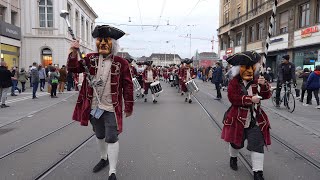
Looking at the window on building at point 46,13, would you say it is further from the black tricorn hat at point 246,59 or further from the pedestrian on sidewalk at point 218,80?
the black tricorn hat at point 246,59

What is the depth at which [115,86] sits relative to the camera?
4344mm

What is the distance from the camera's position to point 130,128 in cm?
794

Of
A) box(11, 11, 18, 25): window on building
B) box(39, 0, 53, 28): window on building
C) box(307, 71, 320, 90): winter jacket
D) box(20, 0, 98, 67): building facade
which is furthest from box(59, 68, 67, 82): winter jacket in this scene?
box(39, 0, 53, 28): window on building

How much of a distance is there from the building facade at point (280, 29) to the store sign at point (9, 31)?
18977mm

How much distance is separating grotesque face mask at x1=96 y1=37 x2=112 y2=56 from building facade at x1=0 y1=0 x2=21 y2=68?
27.0 m

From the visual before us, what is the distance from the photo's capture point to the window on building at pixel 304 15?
2606 cm

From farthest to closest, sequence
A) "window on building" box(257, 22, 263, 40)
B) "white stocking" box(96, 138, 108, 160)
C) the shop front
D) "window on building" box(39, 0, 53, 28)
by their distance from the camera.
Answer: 1. "window on building" box(39, 0, 53, 28)
2. "window on building" box(257, 22, 263, 40)
3. the shop front
4. "white stocking" box(96, 138, 108, 160)

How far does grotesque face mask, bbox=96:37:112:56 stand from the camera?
14.1ft

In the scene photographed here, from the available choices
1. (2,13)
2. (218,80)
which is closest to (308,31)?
(218,80)

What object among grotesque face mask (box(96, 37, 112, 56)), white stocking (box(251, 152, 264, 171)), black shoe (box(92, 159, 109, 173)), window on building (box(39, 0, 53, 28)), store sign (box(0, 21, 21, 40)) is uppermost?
window on building (box(39, 0, 53, 28))

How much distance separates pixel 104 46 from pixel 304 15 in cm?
2626

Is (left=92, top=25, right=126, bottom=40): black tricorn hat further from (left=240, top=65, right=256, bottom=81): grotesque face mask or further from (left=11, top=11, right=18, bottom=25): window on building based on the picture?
(left=11, top=11, right=18, bottom=25): window on building

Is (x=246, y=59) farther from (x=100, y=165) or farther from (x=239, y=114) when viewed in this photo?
(x=100, y=165)

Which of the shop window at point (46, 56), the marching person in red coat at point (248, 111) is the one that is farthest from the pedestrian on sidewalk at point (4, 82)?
the shop window at point (46, 56)
